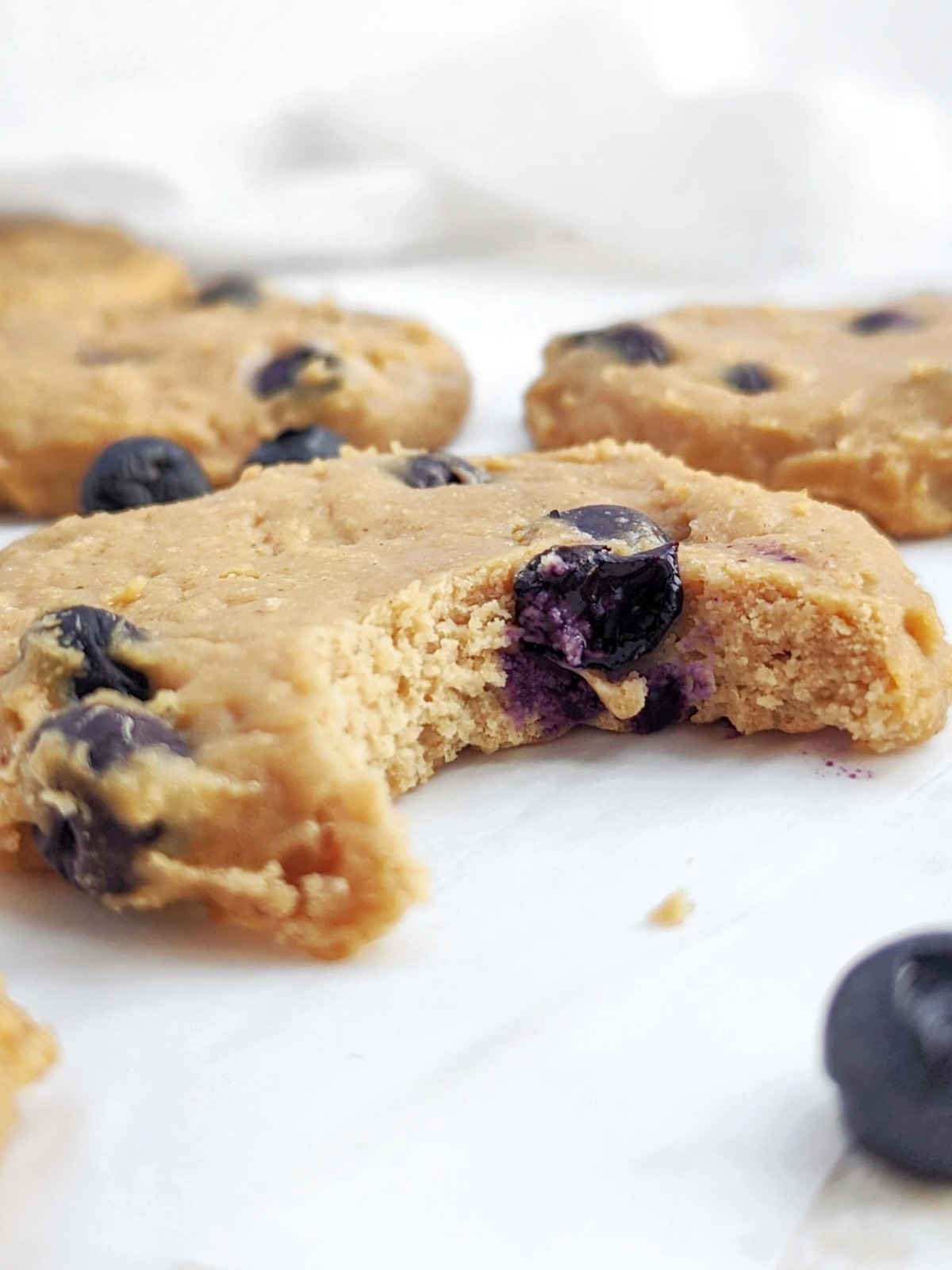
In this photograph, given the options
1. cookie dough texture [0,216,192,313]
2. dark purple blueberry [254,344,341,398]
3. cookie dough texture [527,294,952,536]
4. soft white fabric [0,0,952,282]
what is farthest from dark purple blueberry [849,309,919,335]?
cookie dough texture [0,216,192,313]

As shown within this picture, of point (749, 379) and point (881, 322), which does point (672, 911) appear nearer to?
point (749, 379)

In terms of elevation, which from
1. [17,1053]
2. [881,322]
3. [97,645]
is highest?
[881,322]

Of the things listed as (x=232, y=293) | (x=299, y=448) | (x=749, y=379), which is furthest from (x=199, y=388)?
(x=749, y=379)

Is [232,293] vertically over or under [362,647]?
over

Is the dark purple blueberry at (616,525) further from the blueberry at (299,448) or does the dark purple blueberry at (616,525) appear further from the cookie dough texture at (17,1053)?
the cookie dough texture at (17,1053)

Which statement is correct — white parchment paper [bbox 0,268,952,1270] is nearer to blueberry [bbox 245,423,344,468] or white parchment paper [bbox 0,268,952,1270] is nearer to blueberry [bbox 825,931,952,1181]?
blueberry [bbox 825,931,952,1181]

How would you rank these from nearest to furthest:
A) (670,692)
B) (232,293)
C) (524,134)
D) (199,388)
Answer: (670,692) < (199,388) < (232,293) < (524,134)

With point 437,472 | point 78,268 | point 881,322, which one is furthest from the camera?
point 78,268
